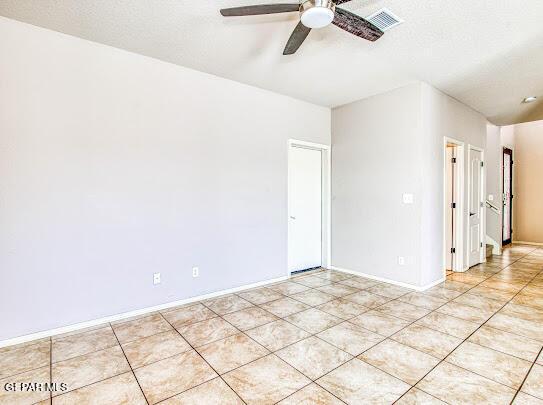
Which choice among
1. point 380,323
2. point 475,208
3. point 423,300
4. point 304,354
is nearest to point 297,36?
point 304,354

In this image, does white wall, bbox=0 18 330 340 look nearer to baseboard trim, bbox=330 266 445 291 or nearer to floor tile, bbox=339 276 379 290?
floor tile, bbox=339 276 379 290

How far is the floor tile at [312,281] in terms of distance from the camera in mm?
4207

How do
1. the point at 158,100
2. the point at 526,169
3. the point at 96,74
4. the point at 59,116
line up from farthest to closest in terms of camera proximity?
the point at 526,169 < the point at 158,100 < the point at 96,74 < the point at 59,116

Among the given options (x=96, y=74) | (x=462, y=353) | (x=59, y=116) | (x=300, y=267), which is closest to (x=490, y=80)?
(x=462, y=353)

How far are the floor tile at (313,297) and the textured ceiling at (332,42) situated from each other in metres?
2.78

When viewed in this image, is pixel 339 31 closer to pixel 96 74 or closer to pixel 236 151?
pixel 236 151

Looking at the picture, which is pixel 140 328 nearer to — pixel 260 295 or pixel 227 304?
pixel 227 304

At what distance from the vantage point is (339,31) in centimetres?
268

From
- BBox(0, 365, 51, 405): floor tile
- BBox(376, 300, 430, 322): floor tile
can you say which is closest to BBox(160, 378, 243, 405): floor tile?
BBox(0, 365, 51, 405): floor tile

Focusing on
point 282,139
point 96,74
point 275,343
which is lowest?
point 275,343

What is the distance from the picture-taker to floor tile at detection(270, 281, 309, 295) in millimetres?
3906

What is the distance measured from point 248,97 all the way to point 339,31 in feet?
5.33

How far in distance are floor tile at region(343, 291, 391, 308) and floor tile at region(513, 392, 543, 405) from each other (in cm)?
158

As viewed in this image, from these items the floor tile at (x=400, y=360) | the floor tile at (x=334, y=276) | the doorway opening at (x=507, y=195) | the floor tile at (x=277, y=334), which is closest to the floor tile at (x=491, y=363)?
the floor tile at (x=400, y=360)
